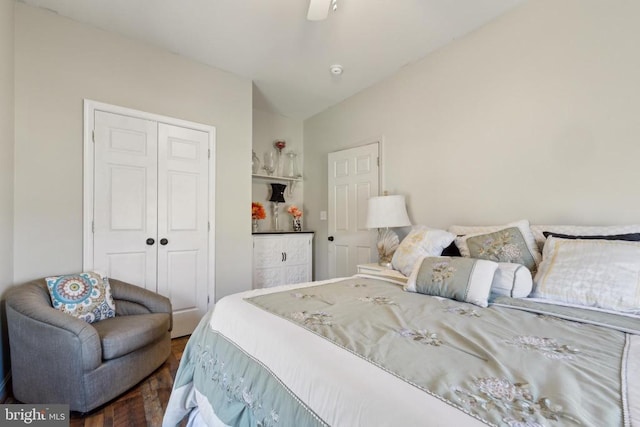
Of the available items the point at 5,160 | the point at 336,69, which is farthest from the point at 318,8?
the point at 5,160

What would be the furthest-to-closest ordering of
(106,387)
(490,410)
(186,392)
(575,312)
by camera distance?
1. (106,387)
2. (186,392)
3. (575,312)
4. (490,410)

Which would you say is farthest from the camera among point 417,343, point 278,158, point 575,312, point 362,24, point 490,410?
point 278,158

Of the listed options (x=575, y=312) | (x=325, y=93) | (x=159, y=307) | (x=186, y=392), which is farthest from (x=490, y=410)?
(x=325, y=93)

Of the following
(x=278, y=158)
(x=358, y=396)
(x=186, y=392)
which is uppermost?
(x=278, y=158)

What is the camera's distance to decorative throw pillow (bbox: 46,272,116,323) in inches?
77.0

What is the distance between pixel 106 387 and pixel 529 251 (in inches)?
101

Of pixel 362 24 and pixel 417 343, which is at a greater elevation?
pixel 362 24

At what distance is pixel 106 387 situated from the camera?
1.71 m

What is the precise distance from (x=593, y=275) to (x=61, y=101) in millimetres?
3443

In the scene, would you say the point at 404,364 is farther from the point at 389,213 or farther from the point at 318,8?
the point at 389,213

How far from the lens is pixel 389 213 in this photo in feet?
9.14

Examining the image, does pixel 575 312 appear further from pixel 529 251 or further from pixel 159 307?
pixel 159 307

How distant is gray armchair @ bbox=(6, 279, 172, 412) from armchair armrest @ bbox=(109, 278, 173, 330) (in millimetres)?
295

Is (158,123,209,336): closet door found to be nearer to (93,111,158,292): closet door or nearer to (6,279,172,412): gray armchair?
(93,111,158,292): closet door
